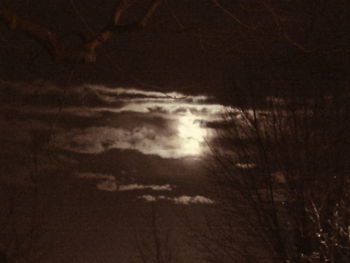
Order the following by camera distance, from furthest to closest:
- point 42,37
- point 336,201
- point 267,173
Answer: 1. point 267,173
2. point 336,201
3. point 42,37

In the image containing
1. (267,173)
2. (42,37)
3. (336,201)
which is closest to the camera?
(42,37)

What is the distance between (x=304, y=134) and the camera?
67.1 ft

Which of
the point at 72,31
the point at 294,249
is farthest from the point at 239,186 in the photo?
the point at 72,31

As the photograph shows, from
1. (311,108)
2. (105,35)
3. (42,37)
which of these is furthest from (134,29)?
(311,108)

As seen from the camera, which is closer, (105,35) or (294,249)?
(105,35)

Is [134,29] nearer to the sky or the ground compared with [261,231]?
nearer to the ground

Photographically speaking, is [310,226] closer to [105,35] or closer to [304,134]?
[304,134]

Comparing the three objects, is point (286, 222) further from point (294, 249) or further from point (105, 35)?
point (105, 35)

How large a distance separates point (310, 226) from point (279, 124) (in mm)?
2923

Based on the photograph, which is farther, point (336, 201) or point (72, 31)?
point (336, 201)

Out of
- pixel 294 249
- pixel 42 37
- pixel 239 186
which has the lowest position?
Result: pixel 42 37

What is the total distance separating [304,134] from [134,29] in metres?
13.0

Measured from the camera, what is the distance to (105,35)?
321 inches

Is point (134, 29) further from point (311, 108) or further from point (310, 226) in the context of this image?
point (310, 226)
